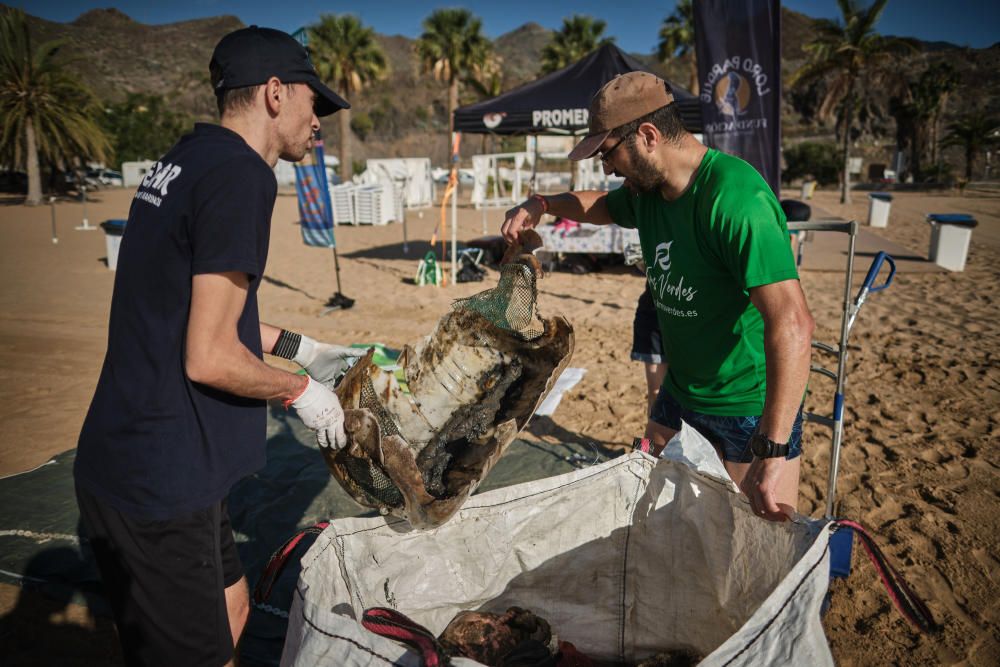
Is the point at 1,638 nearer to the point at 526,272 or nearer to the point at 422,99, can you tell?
the point at 526,272

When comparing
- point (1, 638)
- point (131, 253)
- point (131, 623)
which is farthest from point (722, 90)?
point (1, 638)

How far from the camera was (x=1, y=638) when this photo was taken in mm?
2406

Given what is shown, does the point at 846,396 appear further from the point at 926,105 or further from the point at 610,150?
the point at 926,105

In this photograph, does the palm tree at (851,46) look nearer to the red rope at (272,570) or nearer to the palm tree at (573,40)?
the palm tree at (573,40)

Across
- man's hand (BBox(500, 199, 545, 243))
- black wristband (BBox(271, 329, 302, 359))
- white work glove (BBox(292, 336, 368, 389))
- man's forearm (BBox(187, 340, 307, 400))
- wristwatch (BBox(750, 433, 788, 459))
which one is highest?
man's hand (BBox(500, 199, 545, 243))

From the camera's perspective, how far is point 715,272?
1905 millimetres

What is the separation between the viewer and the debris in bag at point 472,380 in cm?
192

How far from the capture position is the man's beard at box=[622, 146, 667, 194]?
1934 millimetres

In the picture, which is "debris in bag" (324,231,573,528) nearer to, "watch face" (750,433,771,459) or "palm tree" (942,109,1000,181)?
"watch face" (750,433,771,459)

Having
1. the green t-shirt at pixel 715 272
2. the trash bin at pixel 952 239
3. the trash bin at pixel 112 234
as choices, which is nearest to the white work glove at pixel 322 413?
the green t-shirt at pixel 715 272

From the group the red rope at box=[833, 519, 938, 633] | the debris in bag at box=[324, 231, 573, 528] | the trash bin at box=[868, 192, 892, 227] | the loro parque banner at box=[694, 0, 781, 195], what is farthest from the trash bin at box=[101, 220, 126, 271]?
the trash bin at box=[868, 192, 892, 227]

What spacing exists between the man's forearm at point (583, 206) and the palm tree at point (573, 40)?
32.3 metres

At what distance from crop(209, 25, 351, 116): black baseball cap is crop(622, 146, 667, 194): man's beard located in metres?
1.03

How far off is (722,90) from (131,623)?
5629mm
